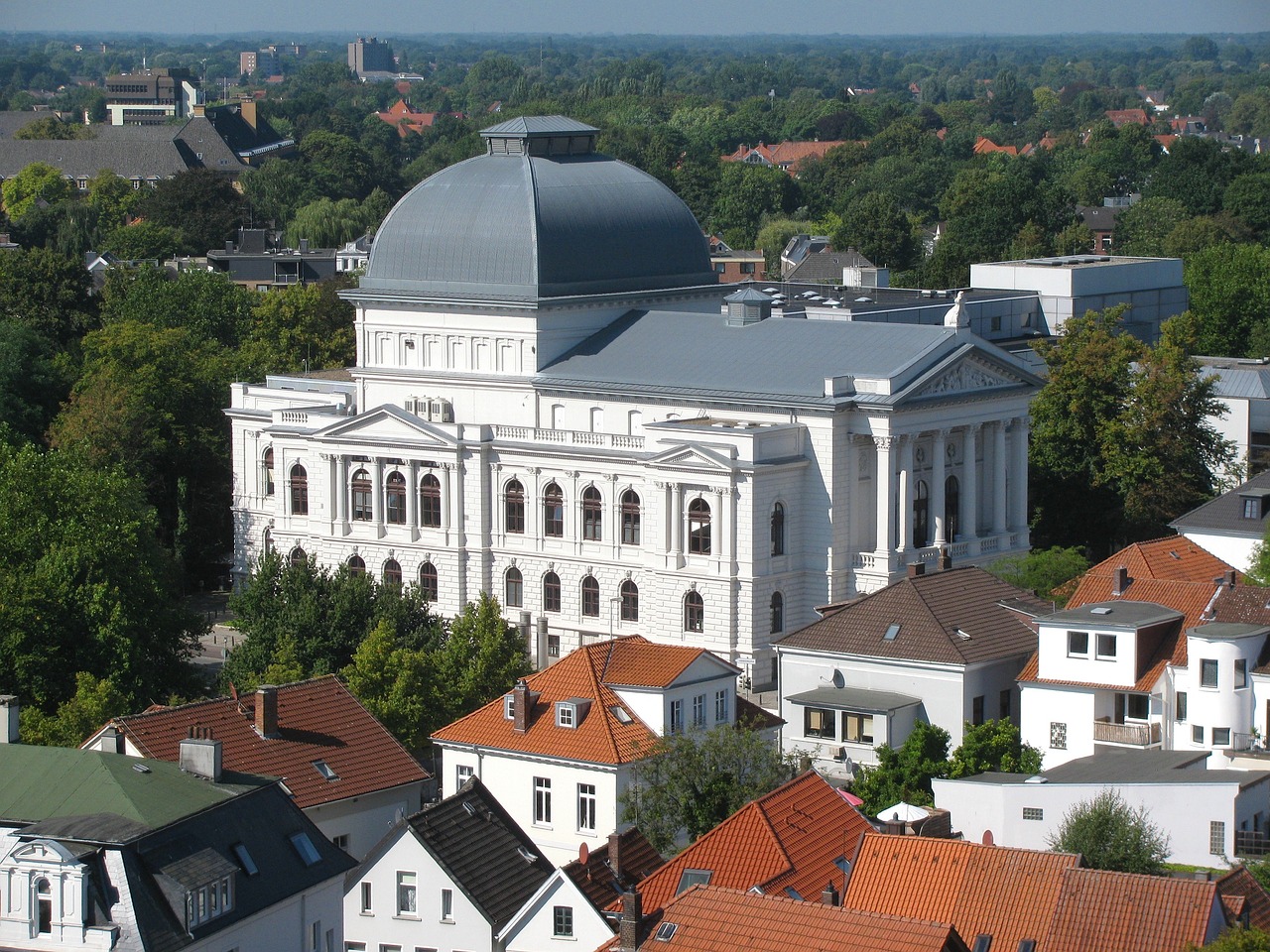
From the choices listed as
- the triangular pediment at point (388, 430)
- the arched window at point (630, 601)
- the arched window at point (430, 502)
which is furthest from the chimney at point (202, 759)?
the arched window at point (430, 502)

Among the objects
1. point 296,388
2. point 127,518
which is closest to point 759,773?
point 127,518

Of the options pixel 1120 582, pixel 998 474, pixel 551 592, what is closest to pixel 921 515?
pixel 998 474

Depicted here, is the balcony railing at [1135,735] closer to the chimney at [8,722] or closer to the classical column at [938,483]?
the classical column at [938,483]

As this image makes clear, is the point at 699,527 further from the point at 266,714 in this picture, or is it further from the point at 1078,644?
the point at 266,714

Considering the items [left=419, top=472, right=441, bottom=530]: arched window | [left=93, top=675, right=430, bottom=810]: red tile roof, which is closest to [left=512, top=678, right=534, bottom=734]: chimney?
[left=93, top=675, right=430, bottom=810]: red tile roof

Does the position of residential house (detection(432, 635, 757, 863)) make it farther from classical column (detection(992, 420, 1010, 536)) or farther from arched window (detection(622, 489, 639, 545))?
classical column (detection(992, 420, 1010, 536))

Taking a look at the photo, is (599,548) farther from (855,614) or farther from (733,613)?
(855,614)
